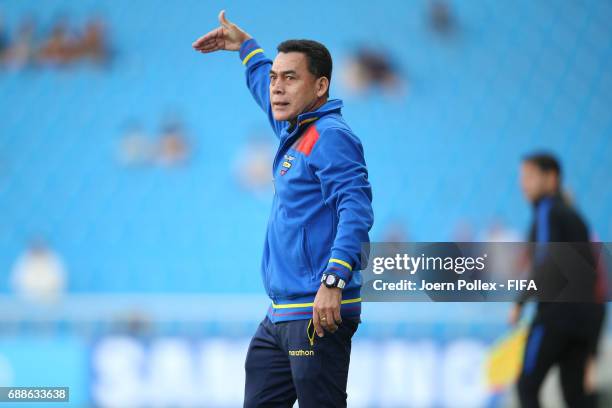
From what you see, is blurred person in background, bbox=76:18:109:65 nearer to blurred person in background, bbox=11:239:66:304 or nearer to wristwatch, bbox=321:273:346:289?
blurred person in background, bbox=11:239:66:304

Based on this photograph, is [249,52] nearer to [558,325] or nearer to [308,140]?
[308,140]

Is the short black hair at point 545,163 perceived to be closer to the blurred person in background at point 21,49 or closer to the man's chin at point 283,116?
the man's chin at point 283,116

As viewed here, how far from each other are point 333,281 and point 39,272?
762cm

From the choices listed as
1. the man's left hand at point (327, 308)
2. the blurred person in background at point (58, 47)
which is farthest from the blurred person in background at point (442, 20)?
the man's left hand at point (327, 308)

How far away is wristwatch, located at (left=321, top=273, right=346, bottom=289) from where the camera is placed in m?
2.95

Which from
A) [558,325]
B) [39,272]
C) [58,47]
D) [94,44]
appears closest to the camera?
[558,325]

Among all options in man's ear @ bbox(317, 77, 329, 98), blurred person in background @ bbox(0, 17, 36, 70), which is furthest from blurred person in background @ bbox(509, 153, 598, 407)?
blurred person in background @ bbox(0, 17, 36, 70)

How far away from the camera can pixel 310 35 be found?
1154 cm

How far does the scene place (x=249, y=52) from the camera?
385cm

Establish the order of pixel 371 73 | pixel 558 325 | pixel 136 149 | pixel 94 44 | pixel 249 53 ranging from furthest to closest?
pixel 94 44 → pixel 371 73 → pixel 136 149 → pixel 558 325 → pixel 249 53

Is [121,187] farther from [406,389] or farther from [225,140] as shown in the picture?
[406,389]

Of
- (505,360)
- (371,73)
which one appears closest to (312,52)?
(505,360)

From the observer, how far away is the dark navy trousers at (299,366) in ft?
10.3

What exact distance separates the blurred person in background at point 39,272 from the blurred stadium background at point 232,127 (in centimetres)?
2
